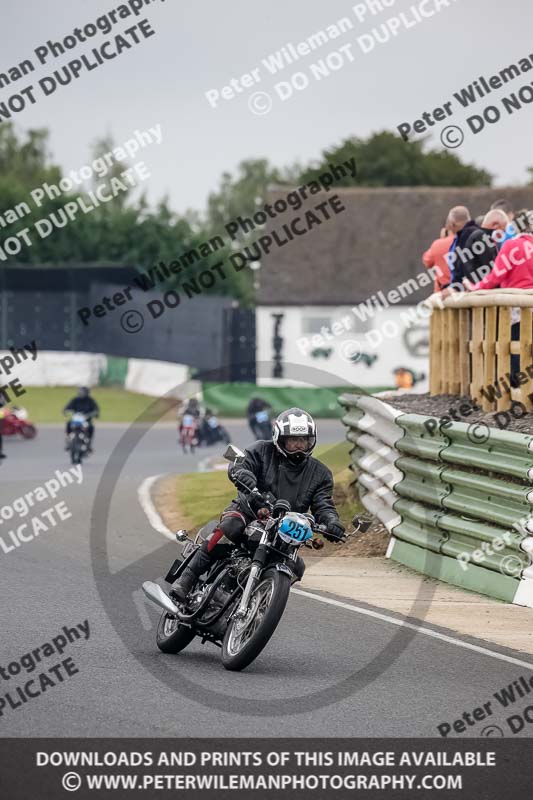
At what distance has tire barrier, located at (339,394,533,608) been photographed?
1180 cm

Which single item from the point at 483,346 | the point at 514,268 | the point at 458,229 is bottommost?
the point at 483,346

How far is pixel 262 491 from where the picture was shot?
364 inches

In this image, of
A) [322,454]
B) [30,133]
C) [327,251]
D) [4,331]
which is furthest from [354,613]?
[30,133]

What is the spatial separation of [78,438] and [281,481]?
60.4 ft

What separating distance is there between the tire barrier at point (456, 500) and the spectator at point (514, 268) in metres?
1.08

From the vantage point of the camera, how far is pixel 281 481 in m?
9.23

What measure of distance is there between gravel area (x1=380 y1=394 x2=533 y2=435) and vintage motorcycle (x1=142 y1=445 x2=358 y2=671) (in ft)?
14.2

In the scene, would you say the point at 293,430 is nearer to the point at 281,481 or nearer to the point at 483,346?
the point at 281,481

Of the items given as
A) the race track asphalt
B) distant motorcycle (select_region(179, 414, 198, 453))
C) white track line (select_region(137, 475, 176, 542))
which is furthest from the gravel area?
distant motorcycle (select_region(179, 414, 198, 453))

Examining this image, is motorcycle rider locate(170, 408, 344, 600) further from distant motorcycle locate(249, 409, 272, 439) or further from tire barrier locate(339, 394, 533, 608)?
distant motorcycle locate(249, 409, 272, 439)

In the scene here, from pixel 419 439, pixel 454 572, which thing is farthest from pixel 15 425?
pixel 454 572

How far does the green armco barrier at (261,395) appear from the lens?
4241 cm
